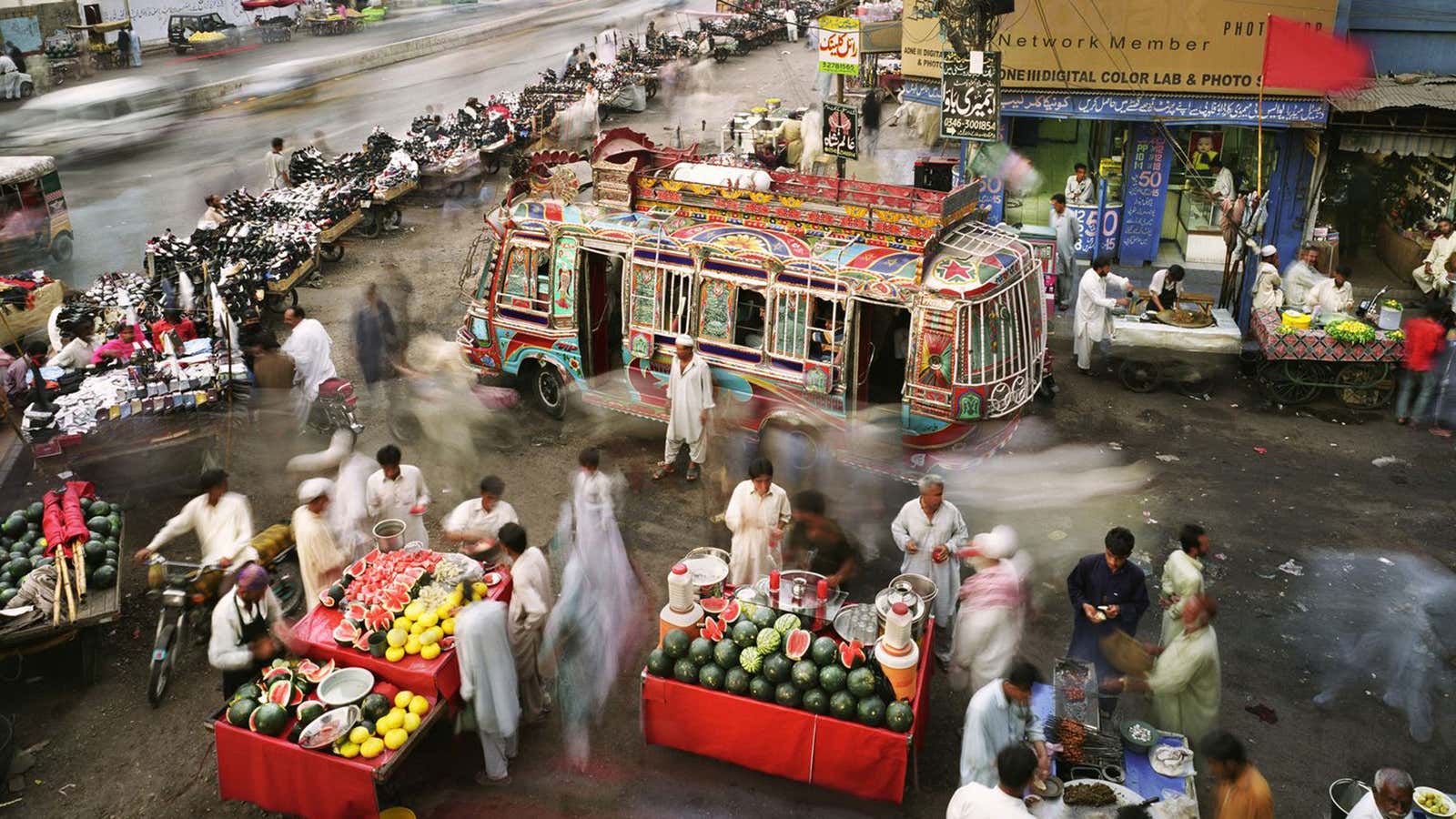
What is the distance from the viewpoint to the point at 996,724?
20.2 ft

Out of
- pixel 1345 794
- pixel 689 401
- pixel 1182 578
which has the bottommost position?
pixel 1345 794

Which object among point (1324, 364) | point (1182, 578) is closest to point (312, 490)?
point (1182, 578)

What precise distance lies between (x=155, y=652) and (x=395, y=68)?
35.7 m

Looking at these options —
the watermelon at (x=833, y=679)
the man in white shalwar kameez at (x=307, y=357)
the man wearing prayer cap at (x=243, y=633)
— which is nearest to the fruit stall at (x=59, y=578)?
the man wearing prayer cap at (x=243, y=633)

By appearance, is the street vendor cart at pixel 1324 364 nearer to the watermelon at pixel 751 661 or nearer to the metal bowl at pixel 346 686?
the watermelon at pixel 751 661

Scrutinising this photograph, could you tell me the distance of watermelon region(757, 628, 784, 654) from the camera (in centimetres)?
711

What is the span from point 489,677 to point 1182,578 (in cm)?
469

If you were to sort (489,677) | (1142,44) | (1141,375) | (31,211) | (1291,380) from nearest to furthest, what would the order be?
(489,677) → (1291,380) → (1141,375) → (1142,44) → (31,211)

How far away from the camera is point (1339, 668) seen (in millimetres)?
8305

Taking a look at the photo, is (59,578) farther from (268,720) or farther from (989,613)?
(989,613)

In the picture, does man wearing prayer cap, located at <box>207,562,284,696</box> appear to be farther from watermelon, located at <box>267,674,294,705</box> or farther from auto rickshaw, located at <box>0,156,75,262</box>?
auto rickshaw, located at <box>0,156,75,262</box>

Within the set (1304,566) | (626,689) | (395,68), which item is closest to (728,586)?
(626,689)

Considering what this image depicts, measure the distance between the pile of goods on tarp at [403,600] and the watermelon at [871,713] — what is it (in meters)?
2.76

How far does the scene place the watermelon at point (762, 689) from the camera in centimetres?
697
